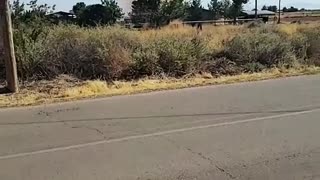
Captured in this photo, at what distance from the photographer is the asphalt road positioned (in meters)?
6.18

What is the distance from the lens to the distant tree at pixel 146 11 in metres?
42.9

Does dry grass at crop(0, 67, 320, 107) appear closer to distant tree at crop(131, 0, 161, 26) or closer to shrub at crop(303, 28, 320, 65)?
shrub at crop(303, 28, 320, 65)

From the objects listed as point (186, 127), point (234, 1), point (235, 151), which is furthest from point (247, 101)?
point (234, 1)

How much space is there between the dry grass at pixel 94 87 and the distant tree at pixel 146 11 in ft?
86.4

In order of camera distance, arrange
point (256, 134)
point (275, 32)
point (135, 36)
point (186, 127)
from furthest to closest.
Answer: point (275, 32), point (135, 36), point (186, 127), point (256, 134)

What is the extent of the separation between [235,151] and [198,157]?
567 millimetres

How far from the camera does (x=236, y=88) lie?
13461mm

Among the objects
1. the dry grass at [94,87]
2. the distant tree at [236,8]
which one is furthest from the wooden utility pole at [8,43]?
the distant tree at [236,8]

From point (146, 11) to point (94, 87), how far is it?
34403 millimetres

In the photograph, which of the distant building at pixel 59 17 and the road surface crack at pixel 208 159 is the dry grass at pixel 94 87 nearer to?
the road surface crack at pixel 208 159

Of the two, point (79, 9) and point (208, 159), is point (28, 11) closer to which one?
point (208, 159)

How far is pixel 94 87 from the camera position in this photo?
43.8ft

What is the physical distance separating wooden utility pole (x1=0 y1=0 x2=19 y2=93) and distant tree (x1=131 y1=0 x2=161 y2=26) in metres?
28.7

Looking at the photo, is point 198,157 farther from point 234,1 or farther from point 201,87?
point 234,1
